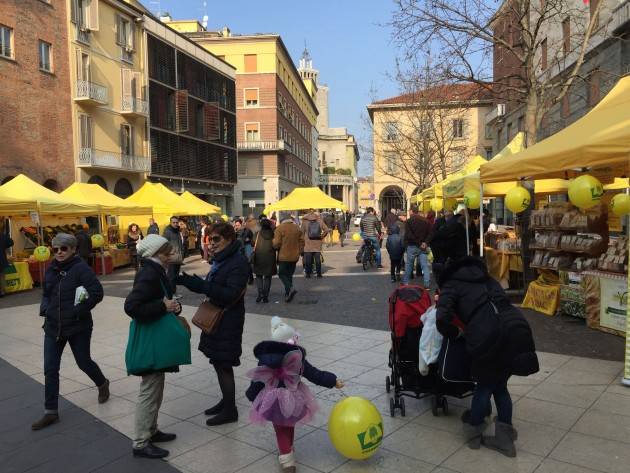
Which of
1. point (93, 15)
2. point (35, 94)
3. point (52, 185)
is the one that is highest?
point (93, 15)

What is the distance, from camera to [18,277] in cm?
1319

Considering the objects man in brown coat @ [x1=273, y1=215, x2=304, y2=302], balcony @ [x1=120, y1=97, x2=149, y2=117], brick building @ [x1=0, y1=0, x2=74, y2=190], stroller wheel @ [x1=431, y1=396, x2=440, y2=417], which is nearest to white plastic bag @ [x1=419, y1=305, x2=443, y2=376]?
stroller wheel @ [x1=431, y1=396, x2=440, y2=417]

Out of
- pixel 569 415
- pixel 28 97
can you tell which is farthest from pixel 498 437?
pixel 28 97

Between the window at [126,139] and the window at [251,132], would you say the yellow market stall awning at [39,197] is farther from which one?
the window at [251,132]

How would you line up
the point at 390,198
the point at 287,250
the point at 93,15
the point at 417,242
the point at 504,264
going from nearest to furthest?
the point at 287,250 < the point at 504,264 < the point at 417,242 < the point at 93,15 < the point at 390,198

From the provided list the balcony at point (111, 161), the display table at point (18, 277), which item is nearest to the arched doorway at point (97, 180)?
the balcony at point (111, 161)

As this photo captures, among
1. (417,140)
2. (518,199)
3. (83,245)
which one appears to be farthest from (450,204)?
(417,140)

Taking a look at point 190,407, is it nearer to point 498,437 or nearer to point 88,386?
point 88,386

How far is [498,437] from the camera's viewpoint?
12.0 feet

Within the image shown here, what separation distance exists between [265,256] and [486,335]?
6.91m

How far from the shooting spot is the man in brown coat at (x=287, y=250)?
1031 centimetres

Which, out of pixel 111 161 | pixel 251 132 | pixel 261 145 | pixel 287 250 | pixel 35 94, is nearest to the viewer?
pixel 287 250

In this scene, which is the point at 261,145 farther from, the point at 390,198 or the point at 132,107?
the point at 132,107

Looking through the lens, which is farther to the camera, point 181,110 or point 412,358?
point 181,110
